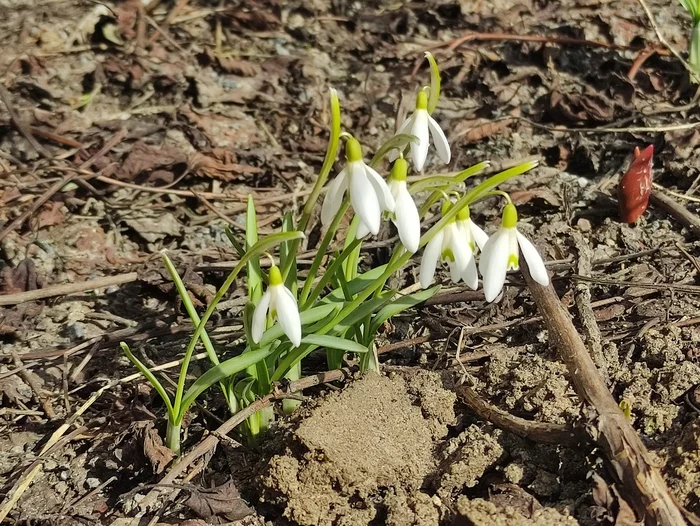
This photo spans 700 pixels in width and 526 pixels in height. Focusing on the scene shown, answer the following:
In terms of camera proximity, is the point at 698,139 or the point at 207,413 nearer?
the point at 207,413

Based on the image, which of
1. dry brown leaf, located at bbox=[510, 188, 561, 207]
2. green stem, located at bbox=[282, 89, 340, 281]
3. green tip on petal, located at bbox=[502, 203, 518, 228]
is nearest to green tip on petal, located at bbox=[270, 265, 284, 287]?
green stem, located at bbox=[282, 89, 340, 281]

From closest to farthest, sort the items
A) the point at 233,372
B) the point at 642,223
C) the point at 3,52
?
the point at 233,372, the point at 642,223, the point at 3,52

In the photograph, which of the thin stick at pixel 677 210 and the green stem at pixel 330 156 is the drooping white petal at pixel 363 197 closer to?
the green stem at pixel 330 156

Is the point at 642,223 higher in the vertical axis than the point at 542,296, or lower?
lower

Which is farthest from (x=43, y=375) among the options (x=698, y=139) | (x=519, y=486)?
(x=698, y=139)

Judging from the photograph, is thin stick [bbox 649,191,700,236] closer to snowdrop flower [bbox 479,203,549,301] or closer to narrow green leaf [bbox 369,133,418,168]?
snowdrop flower [bbox 479,203,549,301]

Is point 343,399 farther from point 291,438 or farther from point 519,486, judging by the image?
point 519,486
